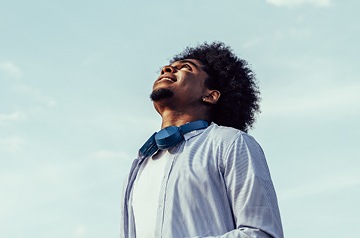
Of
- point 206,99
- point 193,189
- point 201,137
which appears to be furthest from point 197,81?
point 193,189

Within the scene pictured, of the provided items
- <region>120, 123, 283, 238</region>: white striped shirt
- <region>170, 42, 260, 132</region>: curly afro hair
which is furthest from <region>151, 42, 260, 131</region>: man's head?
<region>120, 123, 283, 238</region>: white striped shirt

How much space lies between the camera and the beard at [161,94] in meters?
6.46

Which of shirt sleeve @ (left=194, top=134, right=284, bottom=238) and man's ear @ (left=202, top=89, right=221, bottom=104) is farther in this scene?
man's ear @ (left=202, top=89, right=221, bottom=104)

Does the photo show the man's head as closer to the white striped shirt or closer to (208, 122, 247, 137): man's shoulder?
(208, 122, 247, 137): man's shoulder

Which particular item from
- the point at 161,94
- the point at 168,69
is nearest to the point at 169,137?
the point at 161,94

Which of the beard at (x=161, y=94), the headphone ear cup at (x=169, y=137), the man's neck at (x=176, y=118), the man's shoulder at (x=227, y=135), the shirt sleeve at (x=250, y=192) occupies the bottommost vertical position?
the shirt sleeve at (x=250, y=192)

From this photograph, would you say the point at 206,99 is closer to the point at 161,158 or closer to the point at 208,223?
the point at 161,158

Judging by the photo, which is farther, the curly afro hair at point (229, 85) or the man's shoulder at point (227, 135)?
the curly afro hair at point (229, 85)

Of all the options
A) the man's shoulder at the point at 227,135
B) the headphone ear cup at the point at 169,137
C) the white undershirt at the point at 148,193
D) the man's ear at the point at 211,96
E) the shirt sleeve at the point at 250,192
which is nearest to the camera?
the shirt sleeve at the point at 250,192

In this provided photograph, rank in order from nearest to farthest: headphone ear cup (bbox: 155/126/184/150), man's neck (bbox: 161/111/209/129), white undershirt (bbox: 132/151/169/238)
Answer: white undershirt (bbox: 132/151/169/238) < headphone ear cup (bbox: 155/126/184/150) < man's neck (bbox: 161/111/209/129)

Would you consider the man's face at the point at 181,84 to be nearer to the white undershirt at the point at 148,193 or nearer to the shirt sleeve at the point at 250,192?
the white undershirt at the point at 148,193

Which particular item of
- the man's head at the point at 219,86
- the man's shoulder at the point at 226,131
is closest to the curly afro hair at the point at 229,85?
the man's head at the point at 219,86

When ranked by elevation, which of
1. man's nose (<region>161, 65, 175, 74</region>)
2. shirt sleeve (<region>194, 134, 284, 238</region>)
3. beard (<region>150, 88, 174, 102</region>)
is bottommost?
shirt sleeve (<region>194, 134, 284, 238</region>)

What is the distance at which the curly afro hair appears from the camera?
7.14 meters
